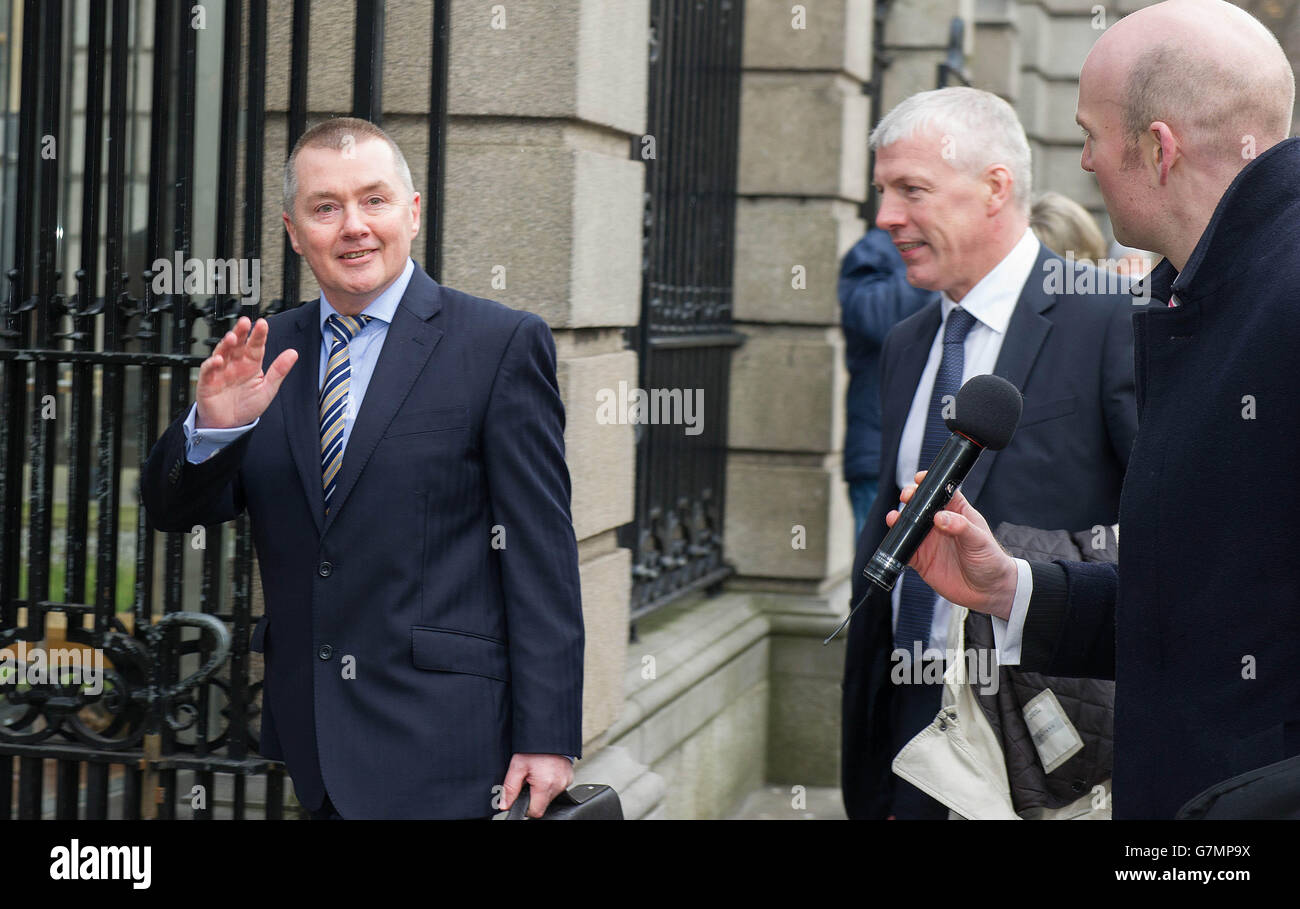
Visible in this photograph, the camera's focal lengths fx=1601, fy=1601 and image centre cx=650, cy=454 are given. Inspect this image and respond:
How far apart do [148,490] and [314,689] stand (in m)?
0.53

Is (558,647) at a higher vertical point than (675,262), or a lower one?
lower

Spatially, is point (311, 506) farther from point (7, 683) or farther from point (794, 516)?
point (794, 516)

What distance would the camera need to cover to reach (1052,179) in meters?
16.8

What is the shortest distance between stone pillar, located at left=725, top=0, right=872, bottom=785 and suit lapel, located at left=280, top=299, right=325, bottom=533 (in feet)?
14.4

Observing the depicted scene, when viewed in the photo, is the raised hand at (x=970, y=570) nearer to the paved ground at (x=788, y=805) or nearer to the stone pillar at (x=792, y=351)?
the paved ground at (x=788, y=805)

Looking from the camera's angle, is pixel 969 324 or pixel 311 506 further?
pixel 969 324

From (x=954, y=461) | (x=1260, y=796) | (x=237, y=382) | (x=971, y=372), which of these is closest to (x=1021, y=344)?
(x=971, y=372)

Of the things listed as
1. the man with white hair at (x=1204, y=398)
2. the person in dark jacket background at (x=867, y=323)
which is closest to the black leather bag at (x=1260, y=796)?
the man with white hair at (x=1204, y=398)

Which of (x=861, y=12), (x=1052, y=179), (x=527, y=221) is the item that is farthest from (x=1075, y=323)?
(x=1052, y=179)

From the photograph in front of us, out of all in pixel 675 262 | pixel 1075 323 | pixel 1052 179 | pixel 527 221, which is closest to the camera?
pixel 1075 323

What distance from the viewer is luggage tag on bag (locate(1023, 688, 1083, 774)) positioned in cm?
339

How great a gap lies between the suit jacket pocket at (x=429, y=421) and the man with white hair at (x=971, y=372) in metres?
1.18

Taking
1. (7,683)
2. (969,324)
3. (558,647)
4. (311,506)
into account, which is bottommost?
(7,683)

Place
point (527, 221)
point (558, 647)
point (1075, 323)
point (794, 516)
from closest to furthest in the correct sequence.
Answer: point (558, 647), point (1075, 323), point (527, 221), point (794, 516)
